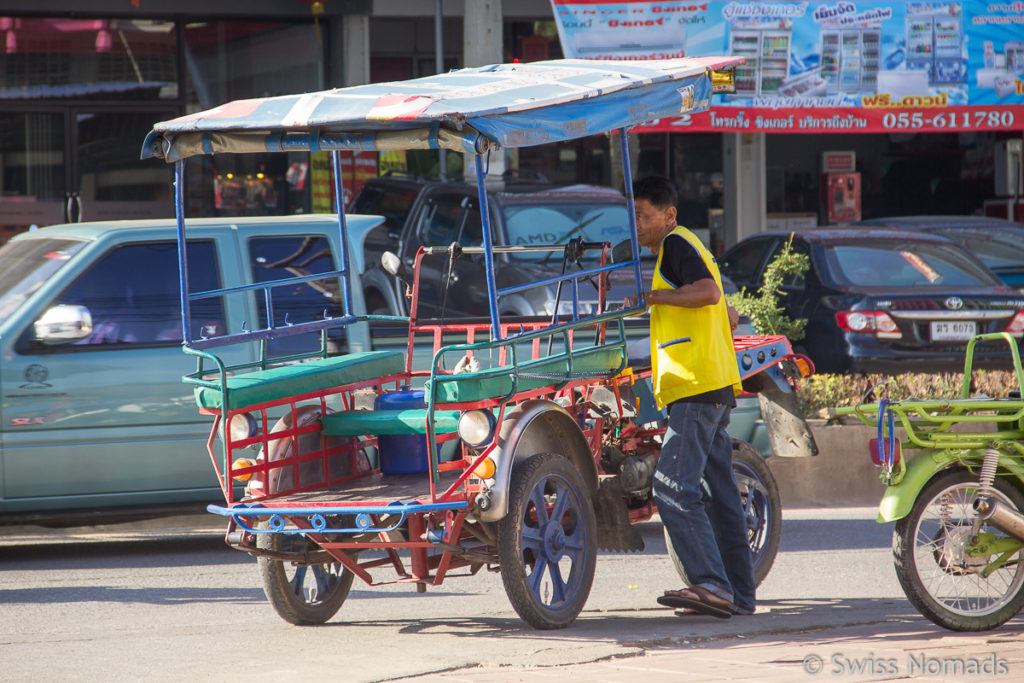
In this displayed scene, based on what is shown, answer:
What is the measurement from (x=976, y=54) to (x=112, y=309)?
39.8 ft

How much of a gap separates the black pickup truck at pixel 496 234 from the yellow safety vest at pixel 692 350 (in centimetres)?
457

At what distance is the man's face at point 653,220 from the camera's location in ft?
21.0

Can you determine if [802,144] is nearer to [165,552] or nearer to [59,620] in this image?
[165,552]

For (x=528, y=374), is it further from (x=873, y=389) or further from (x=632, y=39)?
(x=632, y=39)

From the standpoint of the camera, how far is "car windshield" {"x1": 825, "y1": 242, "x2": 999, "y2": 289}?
12.4 meters

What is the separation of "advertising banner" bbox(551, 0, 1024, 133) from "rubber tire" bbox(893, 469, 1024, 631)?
10.00 metres

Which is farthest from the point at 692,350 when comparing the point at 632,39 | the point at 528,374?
the point at 632,39

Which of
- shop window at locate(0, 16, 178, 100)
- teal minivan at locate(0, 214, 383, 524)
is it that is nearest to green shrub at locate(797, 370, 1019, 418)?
teal minivan at locate(0, 214, 383, 524)

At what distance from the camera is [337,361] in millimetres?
6582

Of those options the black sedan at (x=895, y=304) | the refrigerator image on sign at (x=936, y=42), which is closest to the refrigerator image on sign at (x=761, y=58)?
the refrigerator image on sign at (x=936, y=42)

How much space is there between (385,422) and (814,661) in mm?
2030

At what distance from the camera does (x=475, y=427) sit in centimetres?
576

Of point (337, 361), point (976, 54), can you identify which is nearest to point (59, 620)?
point (337, 361)

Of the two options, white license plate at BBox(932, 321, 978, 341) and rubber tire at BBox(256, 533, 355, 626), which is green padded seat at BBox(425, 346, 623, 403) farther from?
white license plate at BBox(932, 321, 978, 341)
